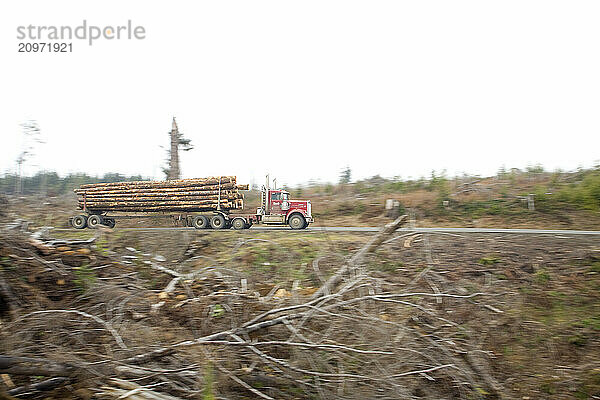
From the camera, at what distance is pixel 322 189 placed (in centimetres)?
2164

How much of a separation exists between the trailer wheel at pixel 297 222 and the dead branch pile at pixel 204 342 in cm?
835

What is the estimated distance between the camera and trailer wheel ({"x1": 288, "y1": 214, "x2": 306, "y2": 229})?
1400 cm

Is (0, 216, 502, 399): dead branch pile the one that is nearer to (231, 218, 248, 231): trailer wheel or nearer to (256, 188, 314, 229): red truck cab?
(256, 188, 314, 229): red truck cab

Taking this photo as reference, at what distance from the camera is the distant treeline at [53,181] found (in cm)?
1853

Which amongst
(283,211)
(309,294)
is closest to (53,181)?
(283,211)

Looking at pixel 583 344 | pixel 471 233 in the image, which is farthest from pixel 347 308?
pixel 471 233

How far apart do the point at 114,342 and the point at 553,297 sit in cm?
736

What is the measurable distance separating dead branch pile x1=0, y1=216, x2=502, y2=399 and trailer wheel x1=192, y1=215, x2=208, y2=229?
30.3 feet

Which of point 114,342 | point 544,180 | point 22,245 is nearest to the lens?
point 114,342

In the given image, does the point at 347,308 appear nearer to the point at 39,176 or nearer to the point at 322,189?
the point at 322,189

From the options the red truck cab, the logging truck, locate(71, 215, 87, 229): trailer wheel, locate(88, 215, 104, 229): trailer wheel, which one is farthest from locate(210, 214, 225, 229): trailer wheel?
locate(71, 215, 87, 229): trailer wheel

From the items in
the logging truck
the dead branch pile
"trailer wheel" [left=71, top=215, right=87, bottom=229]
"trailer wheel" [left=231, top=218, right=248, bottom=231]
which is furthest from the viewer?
"trailer wheel" [left=71, top=215, right=87, bottom=229]

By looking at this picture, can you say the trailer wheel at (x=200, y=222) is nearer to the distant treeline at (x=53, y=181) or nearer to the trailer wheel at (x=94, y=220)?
the trailer wheel at (x=94, y=220)

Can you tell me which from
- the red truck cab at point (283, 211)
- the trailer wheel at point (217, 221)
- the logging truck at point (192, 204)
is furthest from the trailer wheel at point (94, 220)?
the red truck cab at point (283, 211)
